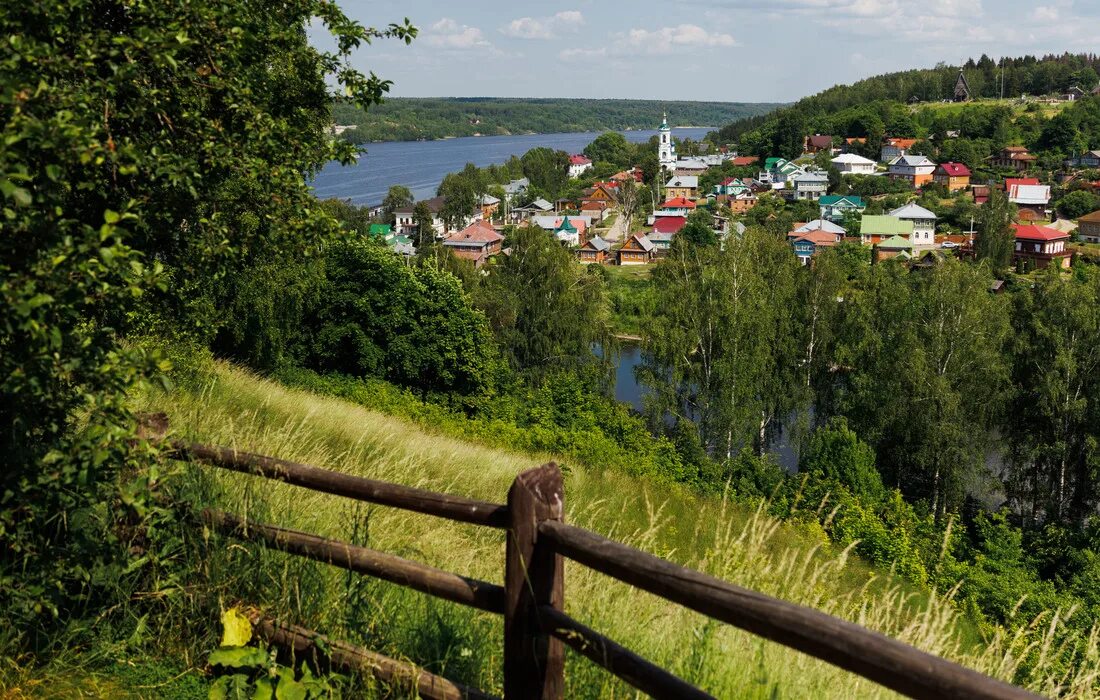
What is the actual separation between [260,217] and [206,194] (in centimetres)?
38

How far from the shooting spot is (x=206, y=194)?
179 inches

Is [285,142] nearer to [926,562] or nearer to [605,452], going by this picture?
[605,452]

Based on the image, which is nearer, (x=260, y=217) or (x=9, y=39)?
(x=9, y=39)

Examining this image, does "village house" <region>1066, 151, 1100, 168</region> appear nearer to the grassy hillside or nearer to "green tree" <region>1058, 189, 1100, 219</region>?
"green tree" <region>1058, 189, 1100, 219</region>

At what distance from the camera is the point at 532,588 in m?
2.63

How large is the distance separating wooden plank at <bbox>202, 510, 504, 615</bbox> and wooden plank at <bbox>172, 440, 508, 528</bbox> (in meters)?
0.18

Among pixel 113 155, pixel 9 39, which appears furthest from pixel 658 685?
pixel 9 39

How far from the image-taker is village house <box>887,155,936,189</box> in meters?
101

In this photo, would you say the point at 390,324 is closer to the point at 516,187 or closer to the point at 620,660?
the point at 620,660

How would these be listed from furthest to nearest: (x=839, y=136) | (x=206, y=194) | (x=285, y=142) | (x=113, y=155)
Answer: (x=839, y=136) < (x=285, y=142) < (x=206, y=194) < (x=113, y=155)

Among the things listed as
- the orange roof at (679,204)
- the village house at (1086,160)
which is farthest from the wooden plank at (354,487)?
the village house at (1086,160)

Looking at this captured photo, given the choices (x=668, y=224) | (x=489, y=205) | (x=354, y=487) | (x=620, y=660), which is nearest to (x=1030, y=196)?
(x=668, y=224)

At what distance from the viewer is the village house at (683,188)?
366ft

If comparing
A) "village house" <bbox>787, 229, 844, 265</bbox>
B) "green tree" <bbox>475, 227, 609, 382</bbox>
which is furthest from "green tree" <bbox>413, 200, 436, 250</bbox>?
"green tree" <bbox>475, 227, 609, 382</bbox>
